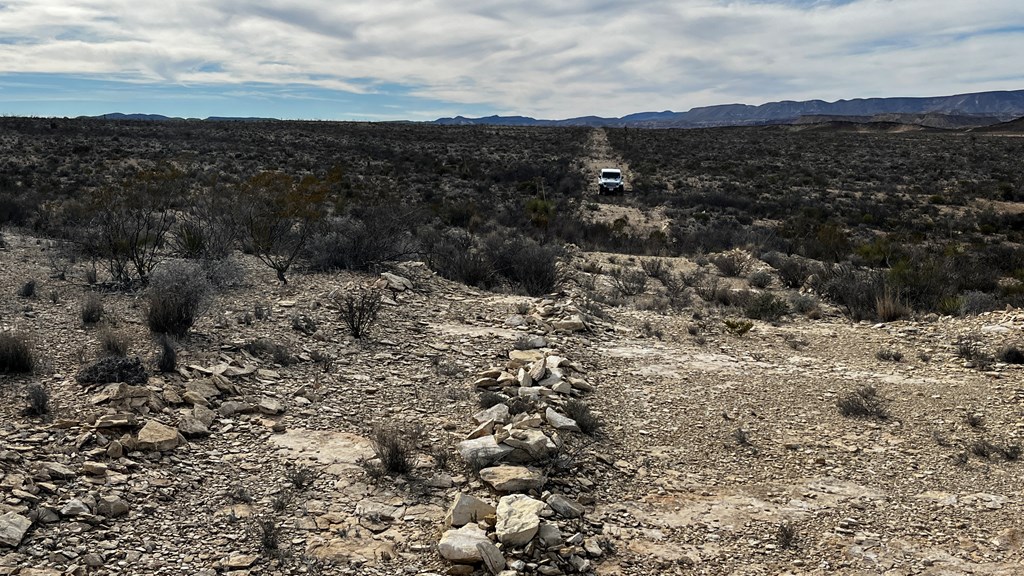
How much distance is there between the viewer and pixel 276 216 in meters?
11.8

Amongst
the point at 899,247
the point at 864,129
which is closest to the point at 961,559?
the point at 899,247

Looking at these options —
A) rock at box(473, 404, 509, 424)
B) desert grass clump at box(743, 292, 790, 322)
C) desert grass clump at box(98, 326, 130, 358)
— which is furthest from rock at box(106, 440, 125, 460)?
desert grass clump at box(743, 292, 790, 322)

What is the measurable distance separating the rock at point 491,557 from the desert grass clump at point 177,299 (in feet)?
16.4

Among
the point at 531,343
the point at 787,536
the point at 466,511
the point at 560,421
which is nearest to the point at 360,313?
the point at 531,343

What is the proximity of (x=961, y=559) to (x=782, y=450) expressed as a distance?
5.85 ft

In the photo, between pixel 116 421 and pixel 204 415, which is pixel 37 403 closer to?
pixel 116 421

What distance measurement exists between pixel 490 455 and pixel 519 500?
75cm

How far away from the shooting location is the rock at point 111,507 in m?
4.25

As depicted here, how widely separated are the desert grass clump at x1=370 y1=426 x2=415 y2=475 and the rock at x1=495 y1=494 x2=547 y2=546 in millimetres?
965

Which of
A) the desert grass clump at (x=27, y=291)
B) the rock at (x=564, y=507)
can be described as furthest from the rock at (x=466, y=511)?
the desert grass clump at (x=27, y=291)

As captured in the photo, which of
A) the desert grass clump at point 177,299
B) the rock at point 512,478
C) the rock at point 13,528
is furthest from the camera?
the desert grass clump at point 177,299

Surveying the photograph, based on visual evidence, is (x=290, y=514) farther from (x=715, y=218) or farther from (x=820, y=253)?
(x=715, y=218)

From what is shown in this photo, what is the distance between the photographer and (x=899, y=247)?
18.2m

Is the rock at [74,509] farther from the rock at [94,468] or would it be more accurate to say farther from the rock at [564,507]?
the rock at [564,507]
